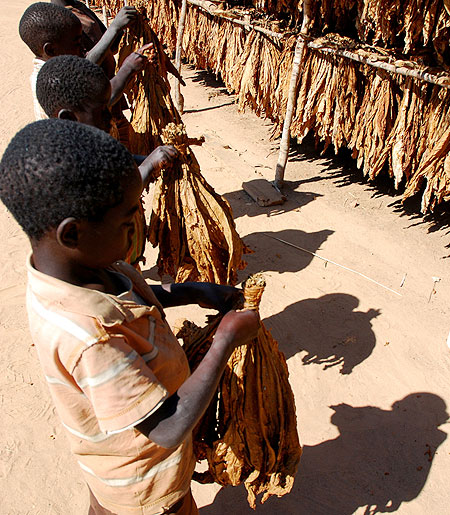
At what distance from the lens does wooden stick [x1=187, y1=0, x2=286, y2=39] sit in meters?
6.04

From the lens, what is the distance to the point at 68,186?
916 mm

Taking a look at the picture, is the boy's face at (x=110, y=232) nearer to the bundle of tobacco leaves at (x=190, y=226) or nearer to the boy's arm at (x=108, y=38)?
the bundle of tobacco leaves at (x=190, y=226)

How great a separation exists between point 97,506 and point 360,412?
1.96m

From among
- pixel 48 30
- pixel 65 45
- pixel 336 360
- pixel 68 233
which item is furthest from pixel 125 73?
pixel 336 360

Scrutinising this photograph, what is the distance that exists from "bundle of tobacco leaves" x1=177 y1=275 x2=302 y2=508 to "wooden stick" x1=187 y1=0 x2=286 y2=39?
205 inches

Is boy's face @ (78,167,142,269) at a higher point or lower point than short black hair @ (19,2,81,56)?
Answer: lower

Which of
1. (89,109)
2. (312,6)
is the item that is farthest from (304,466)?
(312,6)

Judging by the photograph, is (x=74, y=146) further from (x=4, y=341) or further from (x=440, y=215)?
(x=440, y=215)

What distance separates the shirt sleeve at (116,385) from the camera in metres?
0.97

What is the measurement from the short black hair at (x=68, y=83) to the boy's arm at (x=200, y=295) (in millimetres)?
1154

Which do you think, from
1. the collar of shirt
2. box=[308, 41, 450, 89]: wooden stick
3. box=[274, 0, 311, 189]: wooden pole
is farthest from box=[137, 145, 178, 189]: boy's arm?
box=[274, 0, 311, 189]: wooden pole

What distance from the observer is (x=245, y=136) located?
7.43 m

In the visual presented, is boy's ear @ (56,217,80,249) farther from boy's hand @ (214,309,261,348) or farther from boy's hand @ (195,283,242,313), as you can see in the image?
boy's hand @ (195,283,242,313)

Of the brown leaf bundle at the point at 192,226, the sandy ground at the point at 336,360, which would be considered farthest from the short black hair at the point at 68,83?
the sandy ground at the point at 336,360
